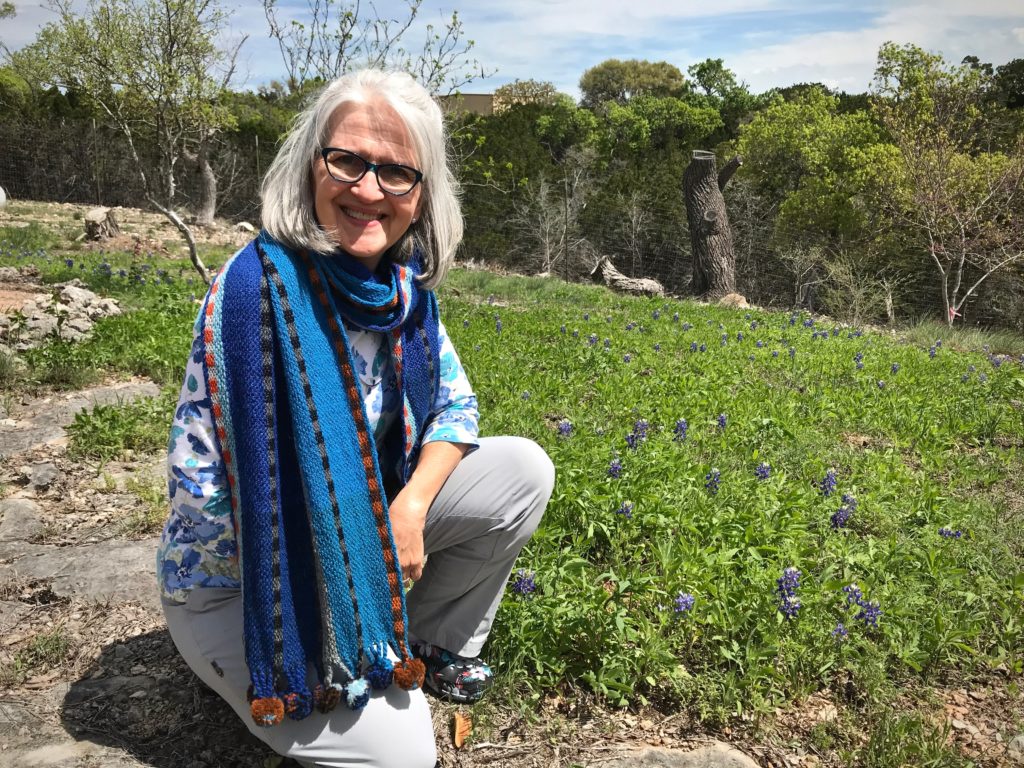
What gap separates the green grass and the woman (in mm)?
566

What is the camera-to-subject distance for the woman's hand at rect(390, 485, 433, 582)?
1.94 m

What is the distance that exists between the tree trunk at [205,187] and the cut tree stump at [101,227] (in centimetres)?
546

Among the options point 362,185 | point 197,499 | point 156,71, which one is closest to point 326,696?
point 197,499

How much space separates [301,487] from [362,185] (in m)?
0.73

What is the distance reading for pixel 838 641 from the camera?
2328 millimetres

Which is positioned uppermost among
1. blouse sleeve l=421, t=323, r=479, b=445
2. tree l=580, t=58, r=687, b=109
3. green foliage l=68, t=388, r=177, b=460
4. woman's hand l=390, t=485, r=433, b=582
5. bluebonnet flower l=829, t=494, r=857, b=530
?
tree l=580, t=58, r=687, b=109

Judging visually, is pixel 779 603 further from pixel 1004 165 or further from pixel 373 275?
pixel 1004 165

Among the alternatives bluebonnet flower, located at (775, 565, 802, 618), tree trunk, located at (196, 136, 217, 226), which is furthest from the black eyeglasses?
tree trunk, located at (196, 136, 217, 226)

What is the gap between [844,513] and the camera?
2936 millimetres

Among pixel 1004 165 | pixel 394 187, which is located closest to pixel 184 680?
pixel 394 187

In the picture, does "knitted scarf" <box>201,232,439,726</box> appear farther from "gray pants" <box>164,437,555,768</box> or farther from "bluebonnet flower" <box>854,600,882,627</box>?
"bluebonnet flower" <box>854,600,882,627</box>

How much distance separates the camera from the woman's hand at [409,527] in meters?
1.94

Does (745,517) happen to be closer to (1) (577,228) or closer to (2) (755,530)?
(2) (755,530)

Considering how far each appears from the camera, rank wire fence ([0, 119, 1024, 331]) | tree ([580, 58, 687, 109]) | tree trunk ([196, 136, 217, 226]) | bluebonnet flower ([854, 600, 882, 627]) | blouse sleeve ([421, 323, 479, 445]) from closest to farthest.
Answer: blouse sleeve ([421, 323, 479, 445]), bluebonnet flower ([854, 600, 882, 627]), wire fence ([0, 119, 1024, 331]), tree trunk ([196, 136, 217, 226]), tree ([580, 58, 687, 109])
